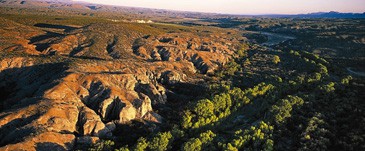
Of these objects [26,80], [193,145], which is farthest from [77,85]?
[193,145]

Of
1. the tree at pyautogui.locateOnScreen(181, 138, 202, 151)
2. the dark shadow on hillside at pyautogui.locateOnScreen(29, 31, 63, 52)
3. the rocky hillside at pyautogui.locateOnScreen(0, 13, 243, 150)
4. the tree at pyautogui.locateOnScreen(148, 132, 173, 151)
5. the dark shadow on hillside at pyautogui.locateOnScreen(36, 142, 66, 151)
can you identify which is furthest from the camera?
the dark shadow on hillside at pyautogui.locateOnScreen(29, 31, 63, 52)

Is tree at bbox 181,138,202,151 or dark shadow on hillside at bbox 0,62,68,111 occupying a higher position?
dark shadow on hillside at bbox 0,62,68,111

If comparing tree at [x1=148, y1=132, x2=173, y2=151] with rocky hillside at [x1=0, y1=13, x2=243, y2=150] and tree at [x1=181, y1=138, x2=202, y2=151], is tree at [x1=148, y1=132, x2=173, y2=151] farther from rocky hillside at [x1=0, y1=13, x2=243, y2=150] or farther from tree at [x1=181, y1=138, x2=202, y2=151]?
rocky hillside at [x1=0, y1=13, x2=243, y2=150]

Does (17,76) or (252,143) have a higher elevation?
(17,76)

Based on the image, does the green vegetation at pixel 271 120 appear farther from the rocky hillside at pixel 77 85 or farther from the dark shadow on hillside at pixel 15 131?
the dark shadow on hillside at pixel 15 131

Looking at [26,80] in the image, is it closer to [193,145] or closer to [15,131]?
[15,131]

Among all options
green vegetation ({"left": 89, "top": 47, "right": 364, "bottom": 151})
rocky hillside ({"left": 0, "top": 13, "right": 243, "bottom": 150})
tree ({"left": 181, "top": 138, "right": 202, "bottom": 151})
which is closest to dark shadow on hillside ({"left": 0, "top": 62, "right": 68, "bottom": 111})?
rocky hillside ({"left": 0, "top": 13, "right": 243, "bottom": 150})

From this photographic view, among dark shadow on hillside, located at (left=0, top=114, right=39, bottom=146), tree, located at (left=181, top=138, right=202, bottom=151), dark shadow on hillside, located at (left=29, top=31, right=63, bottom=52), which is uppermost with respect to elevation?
dark shadow on hillside, located at (left=29, top=31, right=63, bottom=52)

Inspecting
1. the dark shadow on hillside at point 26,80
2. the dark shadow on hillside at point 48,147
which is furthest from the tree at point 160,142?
the dark shadow on hillside at point 26,80

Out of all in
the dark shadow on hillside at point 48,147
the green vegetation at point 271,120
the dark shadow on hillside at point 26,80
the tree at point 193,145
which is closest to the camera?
the dark shadow on hillside at point 48,147

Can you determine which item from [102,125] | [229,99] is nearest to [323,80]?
[229,99]

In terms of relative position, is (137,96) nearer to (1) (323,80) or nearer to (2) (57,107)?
(2) (57,107)
